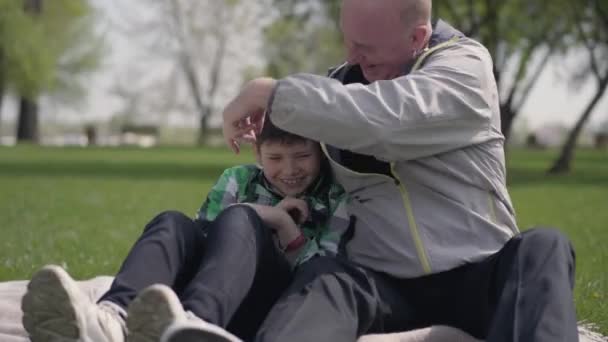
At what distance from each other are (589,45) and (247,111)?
3210cm

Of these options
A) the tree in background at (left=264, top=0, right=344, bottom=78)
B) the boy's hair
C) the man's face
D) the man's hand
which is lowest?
the tree in background at (left=264, top=0, right=344, bottom=78)

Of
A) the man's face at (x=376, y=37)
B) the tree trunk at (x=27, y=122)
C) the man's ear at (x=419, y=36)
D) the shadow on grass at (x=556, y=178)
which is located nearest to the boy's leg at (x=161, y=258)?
the man's face at (x=376, y=37)

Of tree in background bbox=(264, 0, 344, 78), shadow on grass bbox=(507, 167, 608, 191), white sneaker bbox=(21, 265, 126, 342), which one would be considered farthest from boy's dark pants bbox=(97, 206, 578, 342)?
tree in background bbox=(264, 0, 344, 78)

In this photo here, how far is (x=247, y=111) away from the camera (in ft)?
12.6

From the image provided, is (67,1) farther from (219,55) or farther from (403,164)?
(403,164)

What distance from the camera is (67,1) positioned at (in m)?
53.2

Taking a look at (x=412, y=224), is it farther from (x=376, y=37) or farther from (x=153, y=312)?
(x=153, y=312)

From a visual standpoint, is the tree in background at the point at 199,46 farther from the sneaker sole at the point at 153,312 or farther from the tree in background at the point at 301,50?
the sneaker sole at the point at 153,312

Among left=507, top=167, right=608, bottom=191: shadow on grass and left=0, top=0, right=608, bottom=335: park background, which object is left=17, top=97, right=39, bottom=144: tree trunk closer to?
left=0, top=0, right=608, bottom=335: park background

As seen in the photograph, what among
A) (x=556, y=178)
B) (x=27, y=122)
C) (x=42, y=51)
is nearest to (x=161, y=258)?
(x=556, y=178)

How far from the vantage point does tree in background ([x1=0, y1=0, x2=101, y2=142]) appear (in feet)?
153

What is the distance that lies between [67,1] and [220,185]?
2010 inches

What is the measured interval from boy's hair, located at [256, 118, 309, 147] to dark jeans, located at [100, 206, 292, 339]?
1.69ft

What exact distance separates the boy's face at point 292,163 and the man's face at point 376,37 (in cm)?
55
